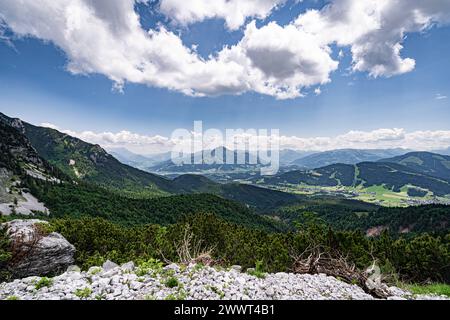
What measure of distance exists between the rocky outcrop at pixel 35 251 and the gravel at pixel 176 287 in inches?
302

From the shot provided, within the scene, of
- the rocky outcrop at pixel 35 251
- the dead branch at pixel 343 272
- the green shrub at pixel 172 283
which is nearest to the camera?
the green shrub at pixel 172 283

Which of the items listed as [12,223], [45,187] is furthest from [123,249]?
[45,187]

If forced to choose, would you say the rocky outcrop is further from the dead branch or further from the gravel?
the dead branch

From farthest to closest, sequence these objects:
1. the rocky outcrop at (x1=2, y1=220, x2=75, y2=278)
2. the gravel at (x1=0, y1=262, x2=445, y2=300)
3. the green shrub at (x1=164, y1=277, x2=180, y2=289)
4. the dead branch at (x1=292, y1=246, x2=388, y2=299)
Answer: the rocky outcrop at (x1=2, y1=220, x2=75, y2=278) < the dead branch at (x1=292, y1=246, x2=388, y2=299) < the green shrub at (x1=164, y1=277, x2=180, y2=289) < the gravel at (x1=0, y1=262, x2=445, y2=300)

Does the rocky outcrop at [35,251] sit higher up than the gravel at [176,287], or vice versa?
the gravel at [176,287]

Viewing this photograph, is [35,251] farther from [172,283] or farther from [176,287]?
[176,287]

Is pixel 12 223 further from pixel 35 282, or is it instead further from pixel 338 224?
pixel 338 224

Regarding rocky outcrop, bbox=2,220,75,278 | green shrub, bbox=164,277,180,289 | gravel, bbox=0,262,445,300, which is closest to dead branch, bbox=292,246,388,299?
gravel, bbox=0,262,445,300

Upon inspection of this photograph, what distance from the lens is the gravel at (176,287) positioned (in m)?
7.89

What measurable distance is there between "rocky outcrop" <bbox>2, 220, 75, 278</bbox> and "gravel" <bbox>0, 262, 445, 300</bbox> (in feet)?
25.1

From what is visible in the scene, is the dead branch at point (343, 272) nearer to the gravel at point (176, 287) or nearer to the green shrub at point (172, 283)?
the gravel at point (176, 287)

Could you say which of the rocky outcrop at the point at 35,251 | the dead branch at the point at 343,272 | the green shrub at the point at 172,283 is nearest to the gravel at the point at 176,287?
the green shrub at the point at 172,283

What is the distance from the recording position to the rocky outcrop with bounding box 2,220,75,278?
600 inches
